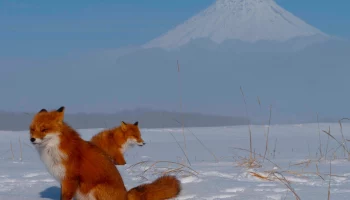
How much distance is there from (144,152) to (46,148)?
816cm

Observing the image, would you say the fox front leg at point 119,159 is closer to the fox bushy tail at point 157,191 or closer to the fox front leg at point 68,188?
the fox bushy tail at point 157,191

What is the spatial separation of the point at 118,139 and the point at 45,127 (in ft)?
18.9

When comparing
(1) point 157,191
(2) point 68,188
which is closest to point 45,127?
(2) point 68,188

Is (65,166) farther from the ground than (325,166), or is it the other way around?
(65,166)

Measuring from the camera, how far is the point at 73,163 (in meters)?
5.08

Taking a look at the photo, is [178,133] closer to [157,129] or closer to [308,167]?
[157,129]

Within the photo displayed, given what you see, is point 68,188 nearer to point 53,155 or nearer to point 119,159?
point 53,155

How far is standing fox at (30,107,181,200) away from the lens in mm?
5020

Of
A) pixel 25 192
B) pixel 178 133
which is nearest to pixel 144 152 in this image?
pixel 178 133

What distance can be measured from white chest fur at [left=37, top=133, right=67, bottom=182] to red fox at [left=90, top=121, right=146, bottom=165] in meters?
4.96

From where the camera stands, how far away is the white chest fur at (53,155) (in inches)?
200

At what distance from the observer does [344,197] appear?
5.31 metres

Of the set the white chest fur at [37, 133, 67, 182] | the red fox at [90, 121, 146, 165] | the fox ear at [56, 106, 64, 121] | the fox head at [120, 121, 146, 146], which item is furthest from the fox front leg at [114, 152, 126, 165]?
the white chest fur at [37, 133, 67, 182]

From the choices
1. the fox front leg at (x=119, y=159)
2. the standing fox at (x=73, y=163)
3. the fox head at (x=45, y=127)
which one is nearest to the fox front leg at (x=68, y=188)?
the standing fox at (x=73, y=163)
